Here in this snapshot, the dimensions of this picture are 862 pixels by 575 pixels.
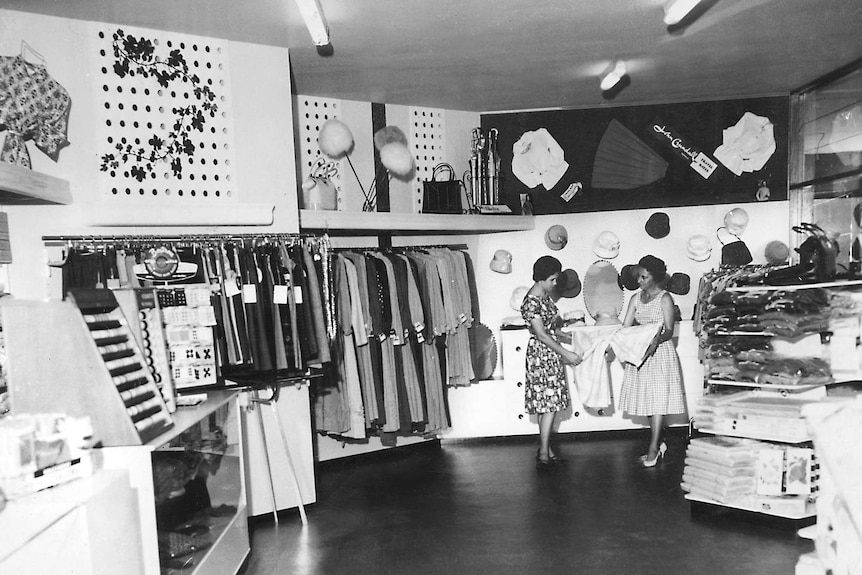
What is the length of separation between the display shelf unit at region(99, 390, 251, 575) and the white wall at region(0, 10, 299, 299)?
1270 mm

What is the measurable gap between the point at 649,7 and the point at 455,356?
3205mm

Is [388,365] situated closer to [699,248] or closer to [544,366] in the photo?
[544,366]

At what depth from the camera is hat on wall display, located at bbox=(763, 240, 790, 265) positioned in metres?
6.05

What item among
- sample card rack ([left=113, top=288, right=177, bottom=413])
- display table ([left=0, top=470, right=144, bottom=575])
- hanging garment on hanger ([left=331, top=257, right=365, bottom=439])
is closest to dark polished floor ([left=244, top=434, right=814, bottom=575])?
Answer: hanging garment on hanger ([left=331, top=257, right=365, bottom=439])

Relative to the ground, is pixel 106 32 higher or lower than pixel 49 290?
higher

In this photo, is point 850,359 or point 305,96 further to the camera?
point 305,96

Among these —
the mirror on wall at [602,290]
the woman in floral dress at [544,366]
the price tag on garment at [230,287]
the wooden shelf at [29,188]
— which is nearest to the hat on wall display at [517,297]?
the mirror on wall at [602,290]

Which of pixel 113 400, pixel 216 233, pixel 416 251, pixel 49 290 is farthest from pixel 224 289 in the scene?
pixel 416 251

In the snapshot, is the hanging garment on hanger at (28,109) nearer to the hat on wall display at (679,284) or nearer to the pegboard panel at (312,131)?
the pegboard panel at (312,131)

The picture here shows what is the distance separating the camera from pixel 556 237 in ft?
20.4

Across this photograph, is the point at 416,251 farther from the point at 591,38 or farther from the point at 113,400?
the point at 113,400

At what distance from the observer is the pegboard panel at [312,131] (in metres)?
5.40

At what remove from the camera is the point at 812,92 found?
231 inches

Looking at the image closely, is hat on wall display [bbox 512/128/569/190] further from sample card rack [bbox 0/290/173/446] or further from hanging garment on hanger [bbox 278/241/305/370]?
sample card rack [bbox 0/290/173/446]
